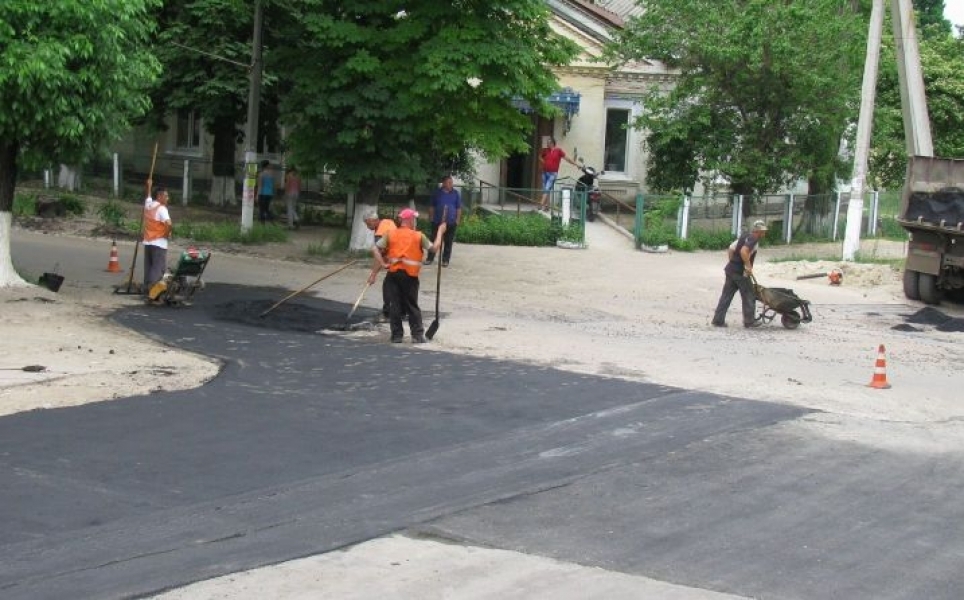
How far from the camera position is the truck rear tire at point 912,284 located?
879 inches

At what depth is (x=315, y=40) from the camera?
23.6 metres

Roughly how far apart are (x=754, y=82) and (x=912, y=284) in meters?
10.3

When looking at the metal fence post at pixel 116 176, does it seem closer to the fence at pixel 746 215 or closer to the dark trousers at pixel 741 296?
the fence at pixel 746 215

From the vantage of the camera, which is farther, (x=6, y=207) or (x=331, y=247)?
(x=331, y=247)

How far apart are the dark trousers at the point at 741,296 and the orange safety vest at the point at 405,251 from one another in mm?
5011

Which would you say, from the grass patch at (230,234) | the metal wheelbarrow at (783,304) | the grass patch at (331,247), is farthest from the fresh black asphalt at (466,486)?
the grass patch at (230,234)

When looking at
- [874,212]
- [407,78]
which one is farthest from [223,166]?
[874,212]

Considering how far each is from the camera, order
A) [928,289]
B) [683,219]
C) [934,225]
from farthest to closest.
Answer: [683,219] → [928,289] → [934,225]

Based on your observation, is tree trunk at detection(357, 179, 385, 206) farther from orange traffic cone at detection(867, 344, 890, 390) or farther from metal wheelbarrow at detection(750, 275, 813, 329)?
orange traffic cone at detection(867, 344, 890, 390)

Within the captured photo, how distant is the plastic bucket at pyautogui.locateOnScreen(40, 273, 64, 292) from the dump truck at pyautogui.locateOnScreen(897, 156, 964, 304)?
14199 millimetres

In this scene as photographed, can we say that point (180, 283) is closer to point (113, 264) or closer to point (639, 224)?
point (113, 264)

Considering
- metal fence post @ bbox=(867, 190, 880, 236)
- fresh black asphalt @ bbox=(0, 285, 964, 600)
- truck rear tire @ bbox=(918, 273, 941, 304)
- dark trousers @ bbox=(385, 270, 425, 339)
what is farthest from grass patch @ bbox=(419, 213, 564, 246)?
fresh black asphalt @ bbox=(0, 285, 964, 600)

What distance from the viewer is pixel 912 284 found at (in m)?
22.4

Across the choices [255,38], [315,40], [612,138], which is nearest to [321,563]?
[315,40]
